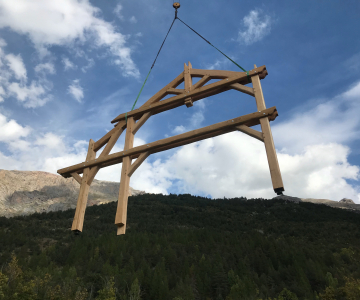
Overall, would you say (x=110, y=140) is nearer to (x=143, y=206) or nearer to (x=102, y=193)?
(x=143, y=206)

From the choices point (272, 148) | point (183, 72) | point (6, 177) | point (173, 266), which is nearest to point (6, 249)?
point (173, 266)

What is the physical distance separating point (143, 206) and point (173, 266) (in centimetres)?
2220

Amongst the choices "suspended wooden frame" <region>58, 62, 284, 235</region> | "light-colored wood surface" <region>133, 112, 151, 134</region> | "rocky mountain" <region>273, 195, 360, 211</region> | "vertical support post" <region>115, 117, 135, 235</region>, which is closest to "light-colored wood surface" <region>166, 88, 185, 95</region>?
"suspended wooden frame" <region>58, 62, 284, 235</region>

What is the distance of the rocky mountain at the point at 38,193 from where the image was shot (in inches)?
1972

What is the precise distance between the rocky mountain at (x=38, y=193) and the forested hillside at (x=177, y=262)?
70.7 ft

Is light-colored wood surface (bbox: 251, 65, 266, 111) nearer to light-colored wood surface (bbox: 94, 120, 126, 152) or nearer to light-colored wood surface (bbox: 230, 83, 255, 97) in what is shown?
light-colored wood surface (bbox: 230, 83, 255, 97)

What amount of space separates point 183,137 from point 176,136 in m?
0.15

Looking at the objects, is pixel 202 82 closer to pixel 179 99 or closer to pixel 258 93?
pixel 179 99

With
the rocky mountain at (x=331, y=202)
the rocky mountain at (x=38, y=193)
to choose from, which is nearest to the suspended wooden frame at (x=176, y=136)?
the rocky mountain at (x=38, y=193)

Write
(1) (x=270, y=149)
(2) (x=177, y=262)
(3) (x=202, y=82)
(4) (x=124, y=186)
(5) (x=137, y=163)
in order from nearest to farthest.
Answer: (1) (x=270, y=149) < (4) (x=124, y=186) < (5) (x=137, y=163) < (3) (x=202, y=82) < (2) (x=177, y=262)

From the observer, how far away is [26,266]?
53.7ft

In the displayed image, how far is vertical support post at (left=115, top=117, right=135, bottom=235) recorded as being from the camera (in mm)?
4965

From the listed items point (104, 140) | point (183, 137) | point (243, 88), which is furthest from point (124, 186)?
point (243, 88)

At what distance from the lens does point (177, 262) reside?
17.5 m
